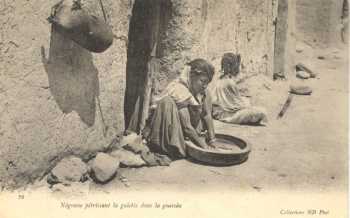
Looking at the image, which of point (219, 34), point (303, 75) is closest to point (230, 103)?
point (219, 34)

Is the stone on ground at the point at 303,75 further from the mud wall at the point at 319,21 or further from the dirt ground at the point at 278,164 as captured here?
the dirt ground at the point at 278,164

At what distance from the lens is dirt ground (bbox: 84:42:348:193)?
4.32 meters

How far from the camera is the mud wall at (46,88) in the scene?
11.5 feet

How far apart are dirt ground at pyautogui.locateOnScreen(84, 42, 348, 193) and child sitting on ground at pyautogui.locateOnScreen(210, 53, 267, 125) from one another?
14 cm

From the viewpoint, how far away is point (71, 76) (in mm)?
4000

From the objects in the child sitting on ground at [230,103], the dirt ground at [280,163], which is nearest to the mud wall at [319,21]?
the dirt ground at [280,163]

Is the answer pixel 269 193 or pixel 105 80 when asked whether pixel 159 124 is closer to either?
pixel 105 80

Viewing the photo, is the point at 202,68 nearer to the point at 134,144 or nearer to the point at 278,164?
the point at 134,144

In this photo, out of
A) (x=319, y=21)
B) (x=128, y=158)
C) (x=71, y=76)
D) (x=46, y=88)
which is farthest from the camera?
(x=319, y=21)

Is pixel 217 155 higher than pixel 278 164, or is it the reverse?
pixel 217 155

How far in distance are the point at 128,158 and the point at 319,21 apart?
7.88m

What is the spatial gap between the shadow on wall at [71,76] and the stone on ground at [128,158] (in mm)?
438

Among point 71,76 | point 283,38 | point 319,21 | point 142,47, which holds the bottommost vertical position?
point 71,76

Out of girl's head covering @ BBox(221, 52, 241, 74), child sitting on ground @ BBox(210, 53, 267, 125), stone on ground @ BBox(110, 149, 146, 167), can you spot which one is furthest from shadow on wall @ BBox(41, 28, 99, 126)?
girl's head covering @ BBox(221, 52, 241, 74)
